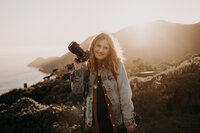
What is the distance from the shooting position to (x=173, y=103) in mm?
6426

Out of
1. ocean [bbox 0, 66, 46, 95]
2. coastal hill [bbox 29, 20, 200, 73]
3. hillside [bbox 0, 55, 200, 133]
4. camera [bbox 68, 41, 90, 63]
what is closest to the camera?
camera [bbox 68, 41, 90, 63]

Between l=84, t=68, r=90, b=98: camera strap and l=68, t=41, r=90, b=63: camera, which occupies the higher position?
l=68, t=41, r=90, b=63: camera

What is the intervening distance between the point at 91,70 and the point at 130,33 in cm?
6596

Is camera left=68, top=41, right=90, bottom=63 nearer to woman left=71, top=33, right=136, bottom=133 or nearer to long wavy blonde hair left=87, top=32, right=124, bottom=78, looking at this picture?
woman left=71, top=33, right=136, bottom=133

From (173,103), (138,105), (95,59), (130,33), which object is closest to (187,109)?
(173,103)

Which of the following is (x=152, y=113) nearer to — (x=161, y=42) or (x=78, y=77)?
(x=78, y=77)

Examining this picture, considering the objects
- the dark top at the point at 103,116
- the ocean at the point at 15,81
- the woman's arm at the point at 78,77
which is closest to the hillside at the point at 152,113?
the dark top at the point at 103,116

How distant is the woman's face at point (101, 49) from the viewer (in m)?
2.48

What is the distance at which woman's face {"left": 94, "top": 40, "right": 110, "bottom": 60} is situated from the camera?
2.48m

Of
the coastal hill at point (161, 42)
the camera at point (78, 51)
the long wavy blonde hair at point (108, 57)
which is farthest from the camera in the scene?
the coastal hill at point (161, 42)

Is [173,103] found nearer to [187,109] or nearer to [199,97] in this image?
[187,109]

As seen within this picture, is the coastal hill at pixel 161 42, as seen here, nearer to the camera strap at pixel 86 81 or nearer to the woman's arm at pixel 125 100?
the camera strap at pixel 86 81

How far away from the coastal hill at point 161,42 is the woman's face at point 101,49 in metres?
39.1

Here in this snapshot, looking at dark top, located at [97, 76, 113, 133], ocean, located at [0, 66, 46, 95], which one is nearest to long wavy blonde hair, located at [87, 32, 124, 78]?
Result: dark top, located at [97, 76, 113, 133]
